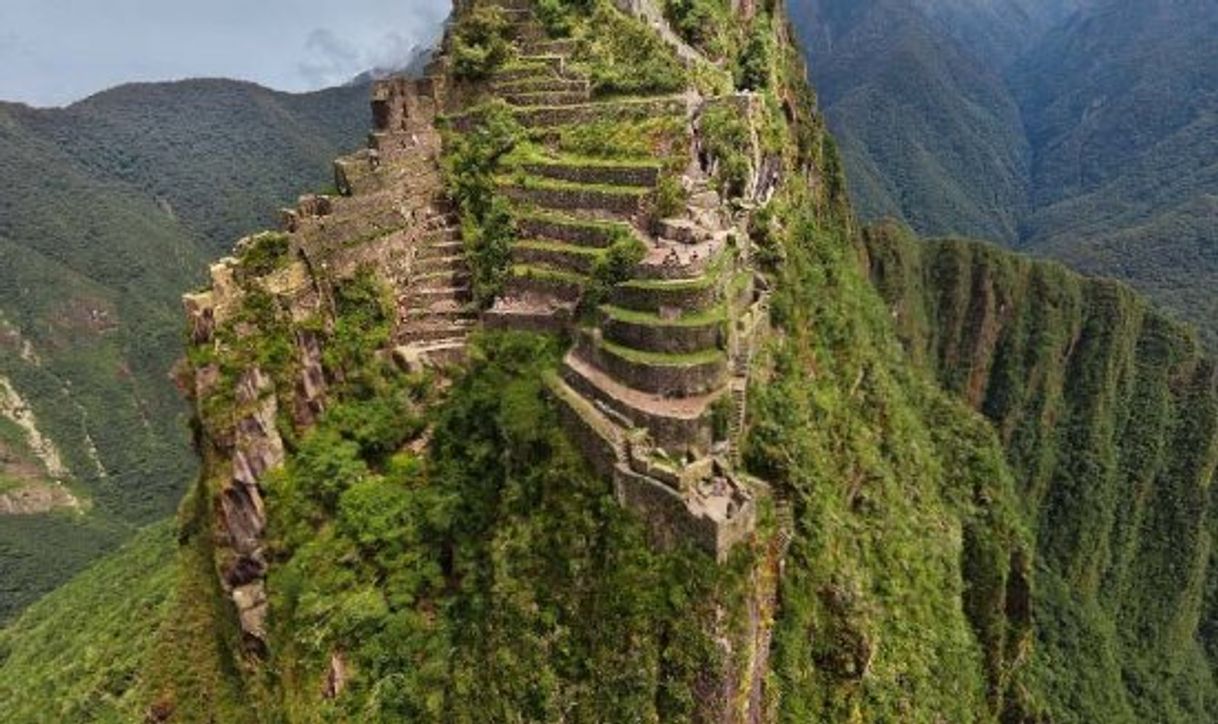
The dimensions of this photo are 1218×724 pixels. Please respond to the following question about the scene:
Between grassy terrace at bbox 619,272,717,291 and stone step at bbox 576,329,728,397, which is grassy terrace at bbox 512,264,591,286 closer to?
grassy terrace at bbox 619,272,717,291

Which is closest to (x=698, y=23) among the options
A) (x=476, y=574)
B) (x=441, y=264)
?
(x=441, y=264)

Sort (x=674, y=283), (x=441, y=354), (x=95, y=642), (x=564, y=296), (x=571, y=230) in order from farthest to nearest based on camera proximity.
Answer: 1. (x=95, y=642)
2. (x=441, y=354)
3. (x=571, y=230)
4. (x=564, y=296)
5. (x=674, y=283)

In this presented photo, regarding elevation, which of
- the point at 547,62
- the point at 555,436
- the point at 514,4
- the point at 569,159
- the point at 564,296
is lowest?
the point at 555,436

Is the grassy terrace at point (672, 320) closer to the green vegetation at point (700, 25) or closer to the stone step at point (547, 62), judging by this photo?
the stone step at point (547, 62)

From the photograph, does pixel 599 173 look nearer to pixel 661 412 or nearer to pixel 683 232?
pixel 683 232

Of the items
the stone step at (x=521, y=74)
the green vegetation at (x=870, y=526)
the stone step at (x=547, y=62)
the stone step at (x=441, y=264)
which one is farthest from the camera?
the stone step at (x=547, y=62)

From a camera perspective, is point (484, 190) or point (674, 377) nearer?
point (674, 377)

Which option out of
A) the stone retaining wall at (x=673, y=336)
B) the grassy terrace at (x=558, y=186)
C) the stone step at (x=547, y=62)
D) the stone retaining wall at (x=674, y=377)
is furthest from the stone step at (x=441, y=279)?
the stone step at (x=547, y=62)
